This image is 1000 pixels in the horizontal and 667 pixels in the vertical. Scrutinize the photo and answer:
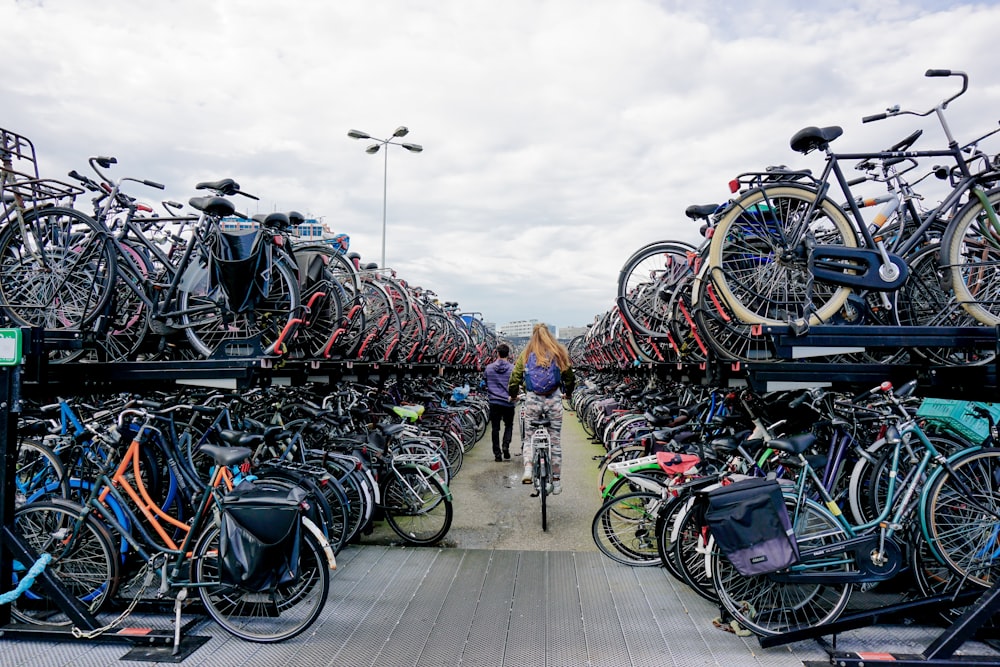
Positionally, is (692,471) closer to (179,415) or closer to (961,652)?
(961,652)

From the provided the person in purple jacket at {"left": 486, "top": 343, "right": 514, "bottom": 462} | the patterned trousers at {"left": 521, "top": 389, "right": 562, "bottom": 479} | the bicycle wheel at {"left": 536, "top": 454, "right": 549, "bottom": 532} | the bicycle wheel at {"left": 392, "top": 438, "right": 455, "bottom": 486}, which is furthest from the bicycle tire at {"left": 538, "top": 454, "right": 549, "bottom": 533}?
the person in purple jacket at {"left": 486, "top": 343, "right": 514, "bottom": 462}

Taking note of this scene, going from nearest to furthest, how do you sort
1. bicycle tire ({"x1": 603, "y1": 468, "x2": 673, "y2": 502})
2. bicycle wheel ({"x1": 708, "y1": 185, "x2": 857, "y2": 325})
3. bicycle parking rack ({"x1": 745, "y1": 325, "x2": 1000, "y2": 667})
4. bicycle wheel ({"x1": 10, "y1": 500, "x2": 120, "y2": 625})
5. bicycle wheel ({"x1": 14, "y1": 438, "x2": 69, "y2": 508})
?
bicycle parking rack ({"x1": 745, "y1": 325, "x2": 1000, "y2": 667}), bicycle wheel ({"x1": 10, "y1": 500, "x2": 120, "y2": 625}), bicycle wheel ({"x1": 708, "y1": 185, "x2": 857, "y2": 325}), bicycle wheel ({"x1": 14, "y1": 438, "x2": 69, "y2": 508}), bicycle tire ({"x1": 603, "y1": 468, "x2": 673, "y2": 502})

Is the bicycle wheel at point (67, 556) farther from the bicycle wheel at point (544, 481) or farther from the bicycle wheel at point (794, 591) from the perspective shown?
the bicycle wheel at point (794, 591)

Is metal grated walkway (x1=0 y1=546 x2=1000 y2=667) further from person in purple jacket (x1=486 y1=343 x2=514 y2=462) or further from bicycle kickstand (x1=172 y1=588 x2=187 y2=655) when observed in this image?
person in purple jacket (x1=486 y1=343 x2=514 y2=462)

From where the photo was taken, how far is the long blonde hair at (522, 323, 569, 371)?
18.6 ft

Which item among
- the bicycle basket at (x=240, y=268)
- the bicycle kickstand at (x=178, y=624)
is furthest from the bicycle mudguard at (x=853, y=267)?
the bicycle kickstand at (x=178, y=624)

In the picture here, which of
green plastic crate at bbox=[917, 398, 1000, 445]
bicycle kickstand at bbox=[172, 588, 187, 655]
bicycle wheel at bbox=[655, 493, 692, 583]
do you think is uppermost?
green plastic crate at bbox=[917, 398, 1000, 445]

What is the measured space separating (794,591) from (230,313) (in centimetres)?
410

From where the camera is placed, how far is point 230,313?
4031mm

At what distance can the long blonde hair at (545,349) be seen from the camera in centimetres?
568

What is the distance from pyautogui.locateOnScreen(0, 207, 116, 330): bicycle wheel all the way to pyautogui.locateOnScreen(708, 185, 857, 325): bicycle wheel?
448 cm

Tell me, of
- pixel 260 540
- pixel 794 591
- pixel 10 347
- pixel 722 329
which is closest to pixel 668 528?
pixel 794 591

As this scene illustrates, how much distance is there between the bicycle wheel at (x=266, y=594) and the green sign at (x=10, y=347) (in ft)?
4.55

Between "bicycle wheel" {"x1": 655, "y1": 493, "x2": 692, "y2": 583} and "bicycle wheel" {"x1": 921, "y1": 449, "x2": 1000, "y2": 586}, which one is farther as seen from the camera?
"bicycle wheel" {"x1": 655, "y1": 493, "x2": 692, "y2": 583}
